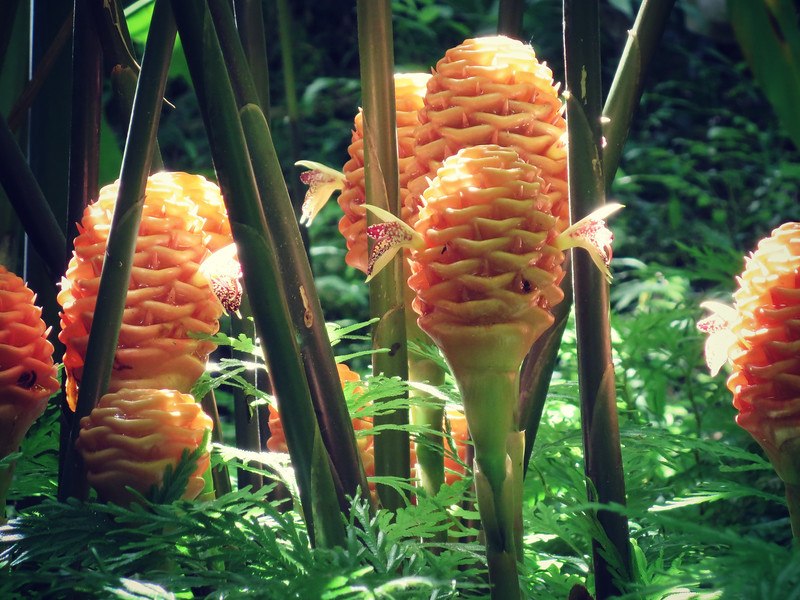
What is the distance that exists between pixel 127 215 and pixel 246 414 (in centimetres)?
29

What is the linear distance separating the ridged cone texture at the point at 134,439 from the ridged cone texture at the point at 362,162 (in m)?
0.18

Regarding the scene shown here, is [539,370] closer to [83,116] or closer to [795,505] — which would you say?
[795,505]

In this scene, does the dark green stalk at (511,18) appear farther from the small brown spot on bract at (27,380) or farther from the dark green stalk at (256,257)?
the small brown spot on bract at (27,380)

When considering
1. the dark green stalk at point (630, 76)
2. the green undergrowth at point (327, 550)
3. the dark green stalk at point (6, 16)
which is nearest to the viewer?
the green undergrowth at point (327, 550)

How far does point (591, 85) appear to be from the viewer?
489 mm

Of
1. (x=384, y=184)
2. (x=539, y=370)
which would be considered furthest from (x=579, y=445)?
(x=384, y=184)

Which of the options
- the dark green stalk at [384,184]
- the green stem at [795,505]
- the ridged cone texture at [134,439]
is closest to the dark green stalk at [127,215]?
the ridged cone texture at [134,439]

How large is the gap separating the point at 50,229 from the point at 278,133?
2352 millimetres

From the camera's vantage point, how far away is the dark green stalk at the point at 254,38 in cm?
69

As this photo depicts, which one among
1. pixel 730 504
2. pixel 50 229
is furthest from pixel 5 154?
pixel 730 504

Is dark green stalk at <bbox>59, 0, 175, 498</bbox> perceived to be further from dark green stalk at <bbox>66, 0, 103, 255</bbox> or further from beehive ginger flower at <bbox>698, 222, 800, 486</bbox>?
beehive ginger flower at <bbox>698, 222, 800, 486</bbox>

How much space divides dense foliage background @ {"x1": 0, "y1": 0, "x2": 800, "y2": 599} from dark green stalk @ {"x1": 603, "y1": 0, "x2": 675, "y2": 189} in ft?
0.61

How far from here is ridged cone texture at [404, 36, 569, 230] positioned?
54 cm

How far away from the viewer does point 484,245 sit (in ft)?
1.44
